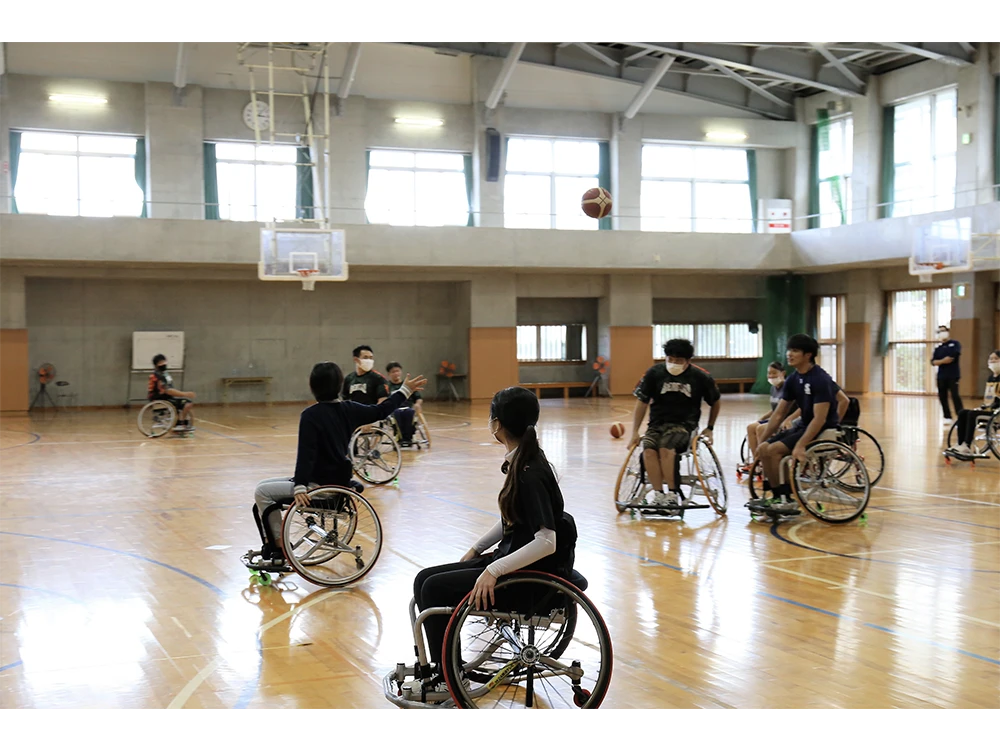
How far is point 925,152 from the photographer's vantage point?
2234 cm

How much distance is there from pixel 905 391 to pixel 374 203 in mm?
Answer: 13560

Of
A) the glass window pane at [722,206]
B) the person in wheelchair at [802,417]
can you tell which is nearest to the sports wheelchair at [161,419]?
the person in wheelchair at [802,417]

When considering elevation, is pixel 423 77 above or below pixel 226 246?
above

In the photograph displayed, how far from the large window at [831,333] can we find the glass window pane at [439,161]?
33.4ft

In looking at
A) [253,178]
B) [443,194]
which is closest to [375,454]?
[253,178]

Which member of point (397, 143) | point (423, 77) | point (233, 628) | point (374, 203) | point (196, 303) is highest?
point (423, 77)

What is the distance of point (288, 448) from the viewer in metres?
13.4

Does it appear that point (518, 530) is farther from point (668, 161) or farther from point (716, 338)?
point (716, 338)

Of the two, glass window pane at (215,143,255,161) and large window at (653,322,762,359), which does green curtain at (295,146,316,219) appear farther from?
large window at (653,322,762,359)

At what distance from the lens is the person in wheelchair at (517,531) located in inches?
141

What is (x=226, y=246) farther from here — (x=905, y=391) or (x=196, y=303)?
(x=905, y=391)

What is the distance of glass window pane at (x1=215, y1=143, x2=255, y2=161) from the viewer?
2253 cm

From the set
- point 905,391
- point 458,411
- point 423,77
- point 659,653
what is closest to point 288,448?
point 458,411

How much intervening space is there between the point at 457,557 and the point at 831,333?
2150 centimetres
